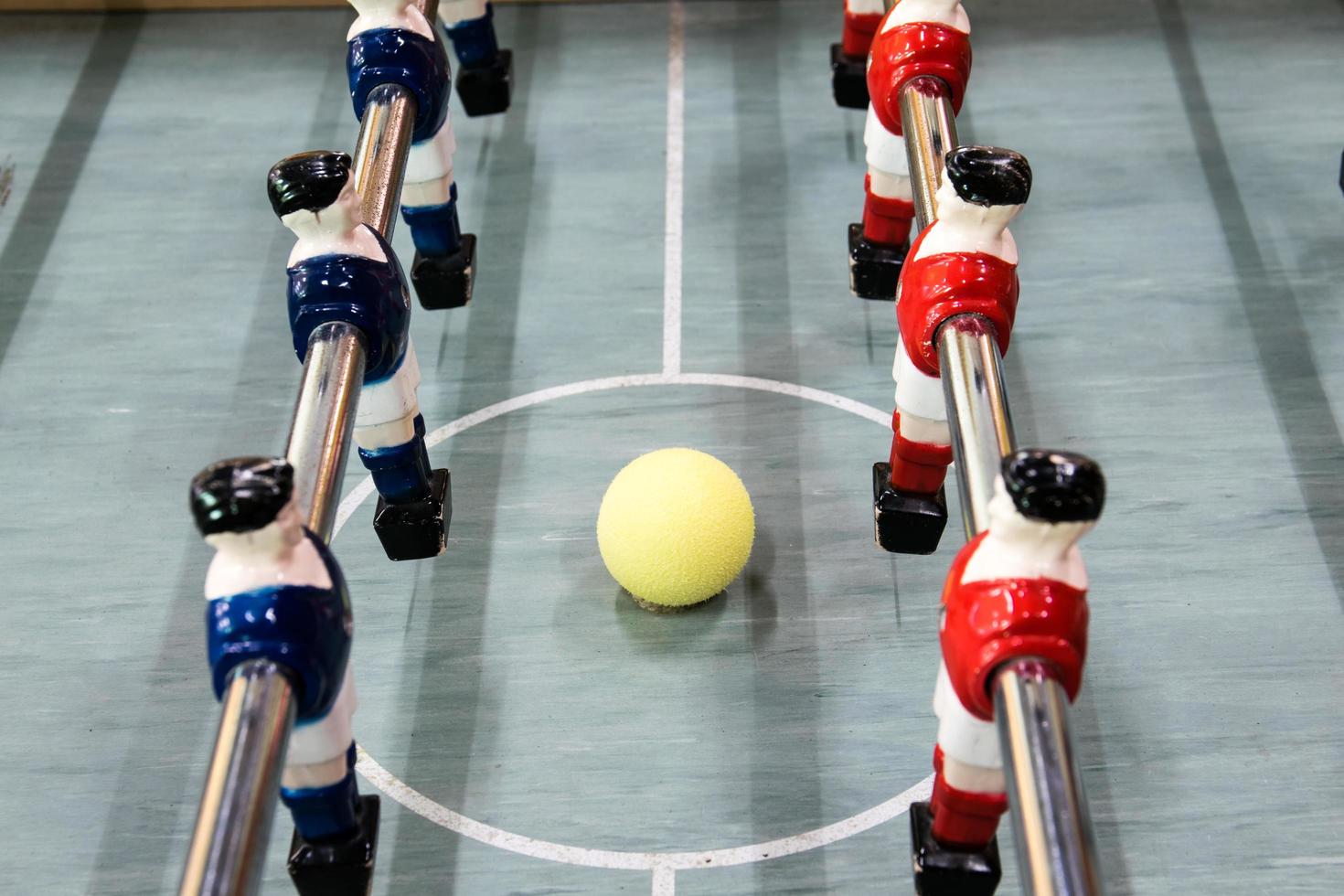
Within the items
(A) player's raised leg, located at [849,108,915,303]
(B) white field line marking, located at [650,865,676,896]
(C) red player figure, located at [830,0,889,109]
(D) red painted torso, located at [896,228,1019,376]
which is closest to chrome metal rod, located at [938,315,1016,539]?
(D) red painted torso, located at [896,228,1019,376]

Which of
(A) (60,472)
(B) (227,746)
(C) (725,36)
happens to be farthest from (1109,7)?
(B) (227,746)

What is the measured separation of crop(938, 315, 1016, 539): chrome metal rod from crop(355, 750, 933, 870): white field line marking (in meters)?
0.87

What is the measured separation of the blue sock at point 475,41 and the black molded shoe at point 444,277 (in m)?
0.97

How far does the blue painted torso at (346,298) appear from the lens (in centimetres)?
217

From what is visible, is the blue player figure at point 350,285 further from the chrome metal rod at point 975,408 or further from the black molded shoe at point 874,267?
the black molded shoe at point 874,267

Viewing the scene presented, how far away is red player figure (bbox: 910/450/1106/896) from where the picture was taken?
5.06ft

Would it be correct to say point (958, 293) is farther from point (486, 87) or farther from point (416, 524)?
point (486, 87)

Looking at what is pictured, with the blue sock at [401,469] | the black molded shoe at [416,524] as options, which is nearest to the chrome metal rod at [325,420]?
the blue sock at [401,469]

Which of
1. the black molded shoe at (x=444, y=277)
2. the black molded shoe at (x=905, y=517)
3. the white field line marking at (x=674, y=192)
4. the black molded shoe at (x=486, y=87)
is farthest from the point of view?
the black molded shoe at (x=486, y=87)

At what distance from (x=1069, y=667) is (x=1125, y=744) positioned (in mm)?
1163

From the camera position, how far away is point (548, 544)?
121 inches

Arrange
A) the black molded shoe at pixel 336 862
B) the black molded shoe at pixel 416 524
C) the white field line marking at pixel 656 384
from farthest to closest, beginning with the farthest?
the white field line marking at pixel 656 384, the black molded shoe at pixel 416 524, the black molded shoe at pixel 336 862

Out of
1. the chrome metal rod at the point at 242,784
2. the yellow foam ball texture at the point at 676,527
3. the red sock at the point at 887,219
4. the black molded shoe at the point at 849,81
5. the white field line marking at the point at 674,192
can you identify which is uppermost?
the chrome metal rod at the point at 242,784

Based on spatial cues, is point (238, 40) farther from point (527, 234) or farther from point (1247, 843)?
point (1247, 843)
